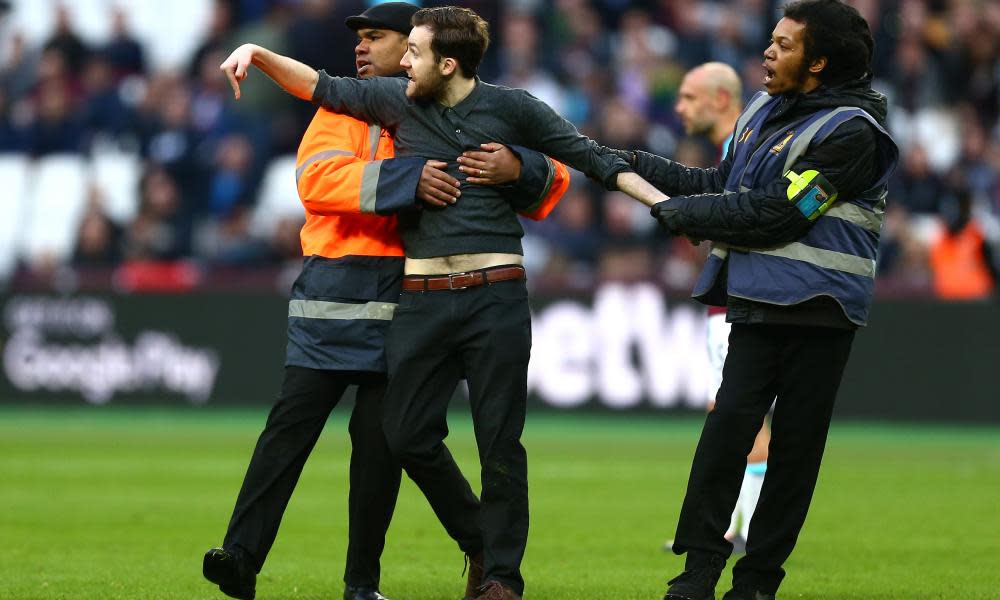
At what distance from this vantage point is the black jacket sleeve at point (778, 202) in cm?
612

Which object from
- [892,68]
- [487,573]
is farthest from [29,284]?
[487,573]

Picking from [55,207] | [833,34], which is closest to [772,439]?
[833,34]

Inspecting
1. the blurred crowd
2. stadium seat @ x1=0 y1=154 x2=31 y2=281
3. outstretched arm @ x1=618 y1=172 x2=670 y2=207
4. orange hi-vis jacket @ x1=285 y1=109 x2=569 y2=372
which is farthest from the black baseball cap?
stadium seat @ x1=0 y1=154 x2=31 y2=281

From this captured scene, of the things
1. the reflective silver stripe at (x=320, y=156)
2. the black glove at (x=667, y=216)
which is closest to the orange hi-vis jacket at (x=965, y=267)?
the black glove at (x=667, y=216)

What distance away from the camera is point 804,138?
20.3ft

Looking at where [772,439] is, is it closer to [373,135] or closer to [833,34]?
A: [833,34]

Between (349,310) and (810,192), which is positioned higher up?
(810,192)

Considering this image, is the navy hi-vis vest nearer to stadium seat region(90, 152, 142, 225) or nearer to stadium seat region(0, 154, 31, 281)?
stadium seat region(90, 152, 142, 225)

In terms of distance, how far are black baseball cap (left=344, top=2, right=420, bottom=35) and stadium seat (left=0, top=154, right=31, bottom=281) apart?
1331cm

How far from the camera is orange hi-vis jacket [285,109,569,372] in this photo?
6.50m

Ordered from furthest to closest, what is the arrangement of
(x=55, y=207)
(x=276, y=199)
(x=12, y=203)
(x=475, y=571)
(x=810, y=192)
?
(x=12, y=203), (x=55, y=207), (x=276, y=199), (x=475, y=571), (x=810, y=192)

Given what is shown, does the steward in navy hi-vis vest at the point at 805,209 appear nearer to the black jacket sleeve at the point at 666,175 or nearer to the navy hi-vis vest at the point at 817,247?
the navy hi-vis vest at the point at 817,247

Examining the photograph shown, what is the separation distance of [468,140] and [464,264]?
0.51 m

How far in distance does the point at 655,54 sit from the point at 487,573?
14.2 metres
